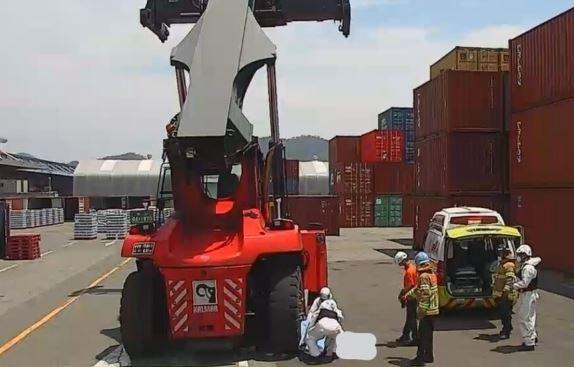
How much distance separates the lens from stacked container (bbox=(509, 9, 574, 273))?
1980 cm

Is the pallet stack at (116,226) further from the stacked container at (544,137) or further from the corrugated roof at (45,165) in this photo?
the corrugated roof at (45,165)

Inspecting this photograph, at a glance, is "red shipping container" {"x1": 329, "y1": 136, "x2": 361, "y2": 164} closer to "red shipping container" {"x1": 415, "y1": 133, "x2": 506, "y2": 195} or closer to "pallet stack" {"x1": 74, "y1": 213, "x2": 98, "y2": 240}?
"pallet stack" {"x1": 74, "y1": 213, "x2": 98, "y2": 240}

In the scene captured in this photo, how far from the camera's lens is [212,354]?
10703 millimetres

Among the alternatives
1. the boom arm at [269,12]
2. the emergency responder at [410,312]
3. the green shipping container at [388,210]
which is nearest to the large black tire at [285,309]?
the emergency responder at [410,312]

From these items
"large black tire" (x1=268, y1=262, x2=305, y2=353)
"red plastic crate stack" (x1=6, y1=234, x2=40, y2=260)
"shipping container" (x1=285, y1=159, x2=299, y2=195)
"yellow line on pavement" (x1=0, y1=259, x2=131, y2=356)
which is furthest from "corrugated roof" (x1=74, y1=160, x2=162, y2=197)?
"large black tire" (x1=268, y1=262, x2=305, y2=353)

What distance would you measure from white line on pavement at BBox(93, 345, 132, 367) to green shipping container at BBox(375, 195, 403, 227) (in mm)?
40466

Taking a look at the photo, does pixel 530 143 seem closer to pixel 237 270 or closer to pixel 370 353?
pixel 370 353

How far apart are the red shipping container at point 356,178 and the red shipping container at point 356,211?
0.50 meters

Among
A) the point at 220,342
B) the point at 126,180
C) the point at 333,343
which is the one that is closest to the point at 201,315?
the point at 220,342

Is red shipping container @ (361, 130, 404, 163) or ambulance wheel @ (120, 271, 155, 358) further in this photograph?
red shipping container @ (361, 130, 404, 163)

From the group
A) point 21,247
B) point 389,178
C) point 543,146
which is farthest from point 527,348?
point 389,178

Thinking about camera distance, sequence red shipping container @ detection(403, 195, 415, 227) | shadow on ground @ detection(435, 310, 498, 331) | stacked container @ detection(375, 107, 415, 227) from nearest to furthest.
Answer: shadow on ground @ detection(435, 310, 498, 331) < stacked container @ detection(375, 107, 415, 227) < red shipping container @ detection(403, 195, 415, 227)

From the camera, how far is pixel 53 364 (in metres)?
10.3

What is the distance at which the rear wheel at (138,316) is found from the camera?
10.4 m
